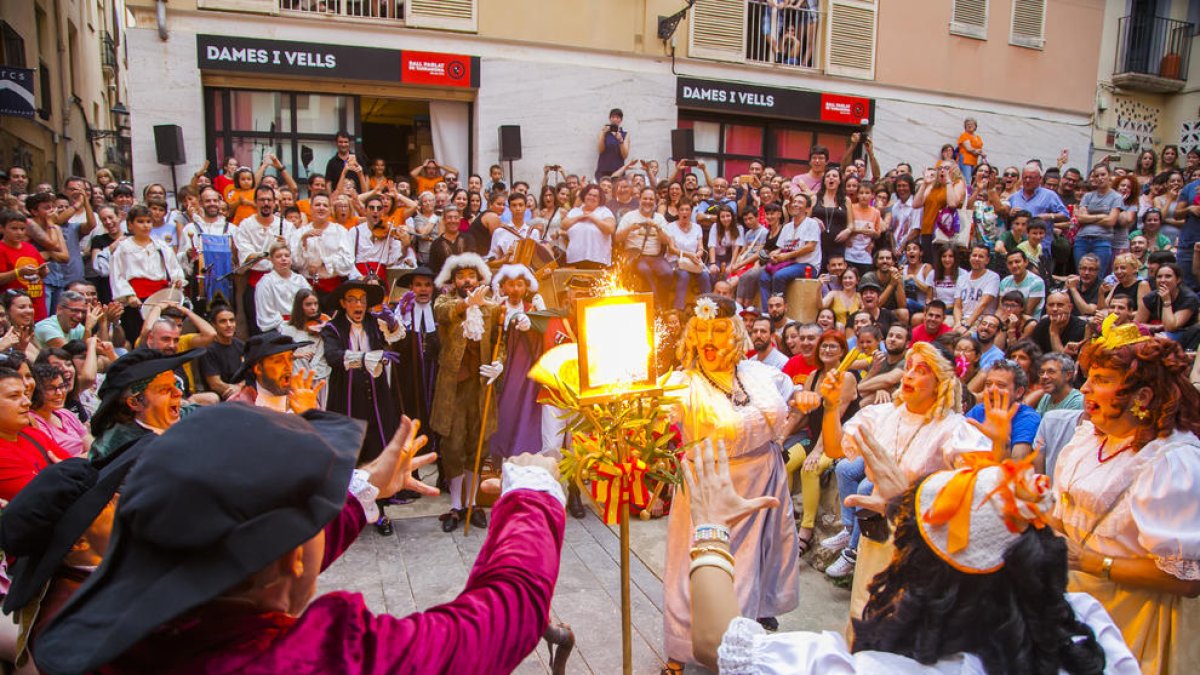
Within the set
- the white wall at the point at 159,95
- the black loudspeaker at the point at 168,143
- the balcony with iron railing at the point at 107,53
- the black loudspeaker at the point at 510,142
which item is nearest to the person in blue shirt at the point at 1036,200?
the black loudspeaker at the point at 510,142

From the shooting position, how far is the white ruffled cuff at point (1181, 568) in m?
2.88

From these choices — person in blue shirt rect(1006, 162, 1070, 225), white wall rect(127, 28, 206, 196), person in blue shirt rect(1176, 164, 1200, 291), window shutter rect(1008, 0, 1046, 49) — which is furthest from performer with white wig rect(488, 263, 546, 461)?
window shutter rect(1008, 0, 1046, 49)

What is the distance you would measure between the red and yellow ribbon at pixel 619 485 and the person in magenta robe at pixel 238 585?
3.76 feet

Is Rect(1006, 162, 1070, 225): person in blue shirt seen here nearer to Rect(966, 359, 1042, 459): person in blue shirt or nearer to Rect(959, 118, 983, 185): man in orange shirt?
Rect(959, 118, 983, 185): man in orange shirt

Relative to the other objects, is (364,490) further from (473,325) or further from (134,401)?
(473,325)

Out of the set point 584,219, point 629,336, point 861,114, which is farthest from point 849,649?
point 861,114

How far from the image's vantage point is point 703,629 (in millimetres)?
2121

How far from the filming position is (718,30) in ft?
52.2

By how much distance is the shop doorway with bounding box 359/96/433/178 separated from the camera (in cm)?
1588

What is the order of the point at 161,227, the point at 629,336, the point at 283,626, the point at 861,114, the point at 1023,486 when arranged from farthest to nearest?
the point at 861,114, the point at 161,227, the point at 629,336, the point at 1023,486, the point at 283,626

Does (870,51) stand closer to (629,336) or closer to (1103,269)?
(1103,269)

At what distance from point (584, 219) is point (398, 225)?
2.33 metres

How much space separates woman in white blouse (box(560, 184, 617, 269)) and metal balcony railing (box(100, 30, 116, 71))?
21989mm

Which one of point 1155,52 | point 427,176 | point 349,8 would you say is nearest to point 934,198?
point 427,176
